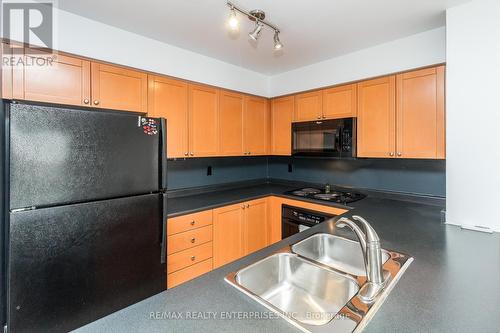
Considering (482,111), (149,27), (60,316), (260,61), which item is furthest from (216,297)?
(260,61)

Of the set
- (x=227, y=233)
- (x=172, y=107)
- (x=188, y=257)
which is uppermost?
(x=172, y=107)

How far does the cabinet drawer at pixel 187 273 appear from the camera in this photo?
1.97m

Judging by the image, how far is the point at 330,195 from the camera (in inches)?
104

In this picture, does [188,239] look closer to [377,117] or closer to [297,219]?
[297,219]

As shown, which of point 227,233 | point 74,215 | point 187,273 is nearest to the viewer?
point 74,215

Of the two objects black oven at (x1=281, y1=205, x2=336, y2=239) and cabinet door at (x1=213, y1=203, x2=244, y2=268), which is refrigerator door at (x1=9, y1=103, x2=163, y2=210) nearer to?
cabinet door at (x1=213, y1=203, x2=244, y2=268)

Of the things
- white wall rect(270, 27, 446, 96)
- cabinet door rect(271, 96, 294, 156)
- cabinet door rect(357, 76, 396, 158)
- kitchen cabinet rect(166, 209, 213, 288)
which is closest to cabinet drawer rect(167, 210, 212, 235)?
kitchen cabinet rect(166, 209, 213, 288)

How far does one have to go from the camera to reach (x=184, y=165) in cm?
268

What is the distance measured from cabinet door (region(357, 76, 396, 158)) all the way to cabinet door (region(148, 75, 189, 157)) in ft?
5.60

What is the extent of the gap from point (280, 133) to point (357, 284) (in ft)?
7.57

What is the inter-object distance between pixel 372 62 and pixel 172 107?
1.90m

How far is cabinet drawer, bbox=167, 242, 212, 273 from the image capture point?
197 cm

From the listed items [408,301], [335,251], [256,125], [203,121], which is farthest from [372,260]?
[256,125]

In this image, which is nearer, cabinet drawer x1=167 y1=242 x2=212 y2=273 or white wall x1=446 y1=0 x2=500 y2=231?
white wall x1=446 y1=0 x2=500 y2=231
